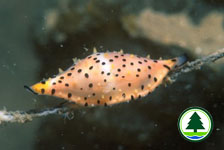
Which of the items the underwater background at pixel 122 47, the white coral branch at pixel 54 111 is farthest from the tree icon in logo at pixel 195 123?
the white coral branch at pixel 54 111

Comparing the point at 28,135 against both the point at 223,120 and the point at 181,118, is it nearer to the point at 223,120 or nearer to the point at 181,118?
the point at 181,118

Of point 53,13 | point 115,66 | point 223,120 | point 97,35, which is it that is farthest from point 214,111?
point 53,13

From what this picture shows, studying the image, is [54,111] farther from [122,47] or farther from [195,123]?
[195,123]

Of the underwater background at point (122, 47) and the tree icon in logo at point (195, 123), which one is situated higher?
the underwater background at point (122, 47)

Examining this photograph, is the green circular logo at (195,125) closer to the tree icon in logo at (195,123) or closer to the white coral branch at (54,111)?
the tree icon in logo at (195,123)

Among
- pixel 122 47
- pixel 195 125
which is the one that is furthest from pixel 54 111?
pixel 195 125

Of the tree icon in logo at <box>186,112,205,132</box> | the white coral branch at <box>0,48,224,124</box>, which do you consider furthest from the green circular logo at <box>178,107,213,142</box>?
the white coral branch at <box>0,48,224,124</box>

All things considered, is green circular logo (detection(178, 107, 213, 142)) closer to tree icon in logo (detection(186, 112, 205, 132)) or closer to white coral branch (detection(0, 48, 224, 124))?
tree icon in logo (detection(186, 112, 205, 132))
